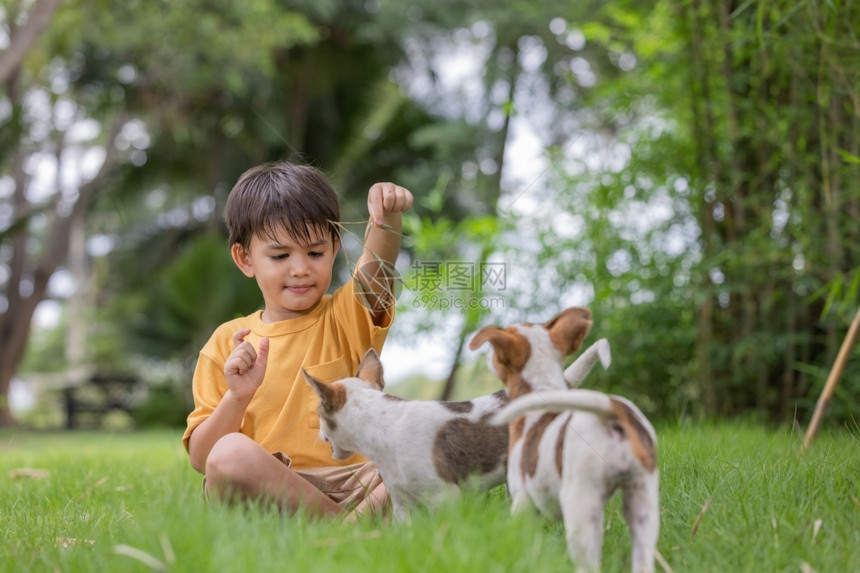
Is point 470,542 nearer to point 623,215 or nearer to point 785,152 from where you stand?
point 785,152

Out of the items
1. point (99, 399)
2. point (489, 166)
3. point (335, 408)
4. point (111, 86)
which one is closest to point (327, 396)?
point (335, 408)

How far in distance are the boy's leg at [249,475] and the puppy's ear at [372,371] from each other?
38 cm

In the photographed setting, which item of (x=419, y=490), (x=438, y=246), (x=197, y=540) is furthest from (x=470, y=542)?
(x=438, y=246)

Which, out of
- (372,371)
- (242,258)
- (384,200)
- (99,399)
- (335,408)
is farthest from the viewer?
(99,399)

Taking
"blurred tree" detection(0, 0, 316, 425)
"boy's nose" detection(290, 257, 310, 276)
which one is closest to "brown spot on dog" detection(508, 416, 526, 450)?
"boy's nose" detection(290, 257, 310, 276)

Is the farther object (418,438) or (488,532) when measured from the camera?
(418,438)

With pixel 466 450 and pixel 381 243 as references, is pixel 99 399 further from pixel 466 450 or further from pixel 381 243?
pixel 466 450

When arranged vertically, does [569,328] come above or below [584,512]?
above

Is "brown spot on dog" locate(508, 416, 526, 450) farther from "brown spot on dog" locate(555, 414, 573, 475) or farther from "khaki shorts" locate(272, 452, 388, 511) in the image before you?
"khaki shorts" locate(272, 452, 388, 511)

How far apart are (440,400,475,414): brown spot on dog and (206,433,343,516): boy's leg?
55cm

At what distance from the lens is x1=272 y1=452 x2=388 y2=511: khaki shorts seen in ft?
7.54

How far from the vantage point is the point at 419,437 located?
1.72 meters

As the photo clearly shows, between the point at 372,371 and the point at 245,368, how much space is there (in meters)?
0.40

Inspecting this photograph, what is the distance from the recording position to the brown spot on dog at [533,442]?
59.1 inches
